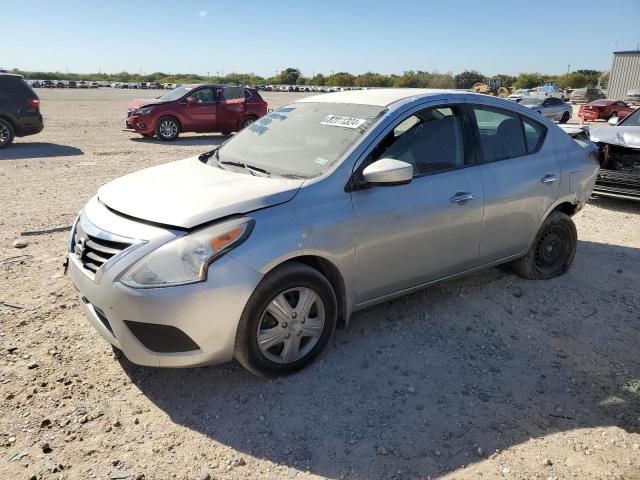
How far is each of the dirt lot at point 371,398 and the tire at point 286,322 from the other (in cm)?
15

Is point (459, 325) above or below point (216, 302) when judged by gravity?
below

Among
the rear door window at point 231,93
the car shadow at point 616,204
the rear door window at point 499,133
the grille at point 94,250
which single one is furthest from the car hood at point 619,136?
the rear door window at point 231,93

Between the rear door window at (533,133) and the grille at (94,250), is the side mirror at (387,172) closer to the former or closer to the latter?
the grille at (94,250)

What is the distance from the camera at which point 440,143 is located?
12.8ft

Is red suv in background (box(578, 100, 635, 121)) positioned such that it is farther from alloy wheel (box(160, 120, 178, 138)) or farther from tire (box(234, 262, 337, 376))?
tire (box(234, 262, 337, 376))

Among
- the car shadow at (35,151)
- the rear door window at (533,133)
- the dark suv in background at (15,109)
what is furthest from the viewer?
the dark suv in background at (15,109)

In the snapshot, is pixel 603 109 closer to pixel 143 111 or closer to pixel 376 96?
pixel 143 111

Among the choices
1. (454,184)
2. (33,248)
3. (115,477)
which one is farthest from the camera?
(33,248)

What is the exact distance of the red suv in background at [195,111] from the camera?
14852 millimetres

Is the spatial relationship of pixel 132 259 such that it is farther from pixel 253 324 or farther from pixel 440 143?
pixel 440 143

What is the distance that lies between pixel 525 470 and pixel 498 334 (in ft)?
4.69

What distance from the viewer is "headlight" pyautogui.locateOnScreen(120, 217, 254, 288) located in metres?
2.73

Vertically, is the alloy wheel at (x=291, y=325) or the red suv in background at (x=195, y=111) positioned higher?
the red suv in background at (x=195, y=111)

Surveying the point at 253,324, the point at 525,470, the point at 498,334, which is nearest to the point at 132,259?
the point at 253,324
